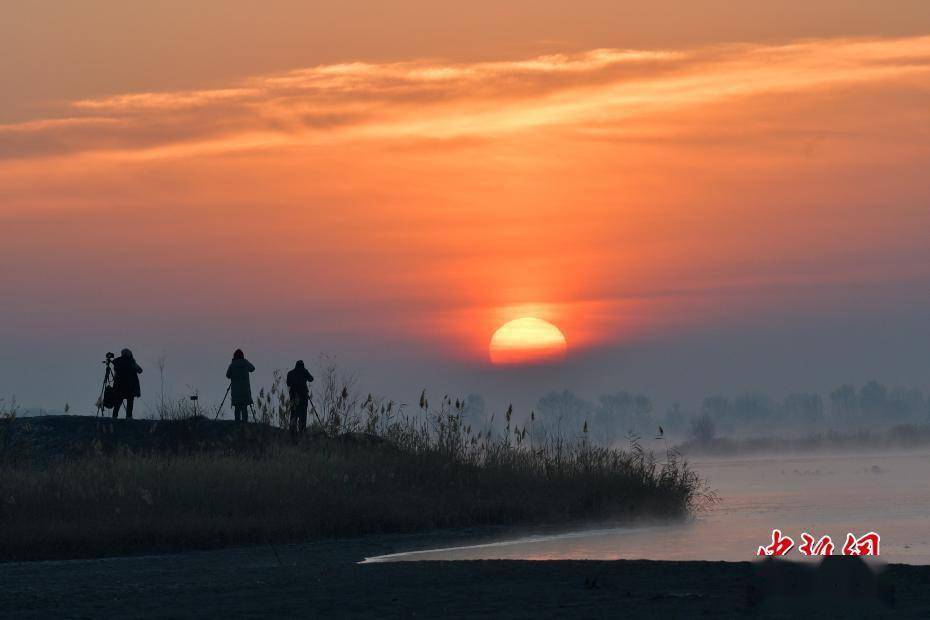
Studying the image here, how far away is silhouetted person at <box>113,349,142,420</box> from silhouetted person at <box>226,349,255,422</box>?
2.65 meters

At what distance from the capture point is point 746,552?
21.9 m

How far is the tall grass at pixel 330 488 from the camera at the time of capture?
2308cm

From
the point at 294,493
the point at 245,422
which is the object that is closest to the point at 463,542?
the point at 294,493

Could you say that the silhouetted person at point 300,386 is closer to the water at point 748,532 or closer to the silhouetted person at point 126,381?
the silhouetted person at point 126,381

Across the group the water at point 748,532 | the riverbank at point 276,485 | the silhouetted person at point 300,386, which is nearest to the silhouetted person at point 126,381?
the riverbank at point 276,485

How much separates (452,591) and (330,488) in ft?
39.4

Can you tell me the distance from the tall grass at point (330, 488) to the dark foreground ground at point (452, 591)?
3.45m

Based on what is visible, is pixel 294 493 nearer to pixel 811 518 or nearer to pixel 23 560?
pixel 23 560

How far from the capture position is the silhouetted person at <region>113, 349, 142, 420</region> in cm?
3559

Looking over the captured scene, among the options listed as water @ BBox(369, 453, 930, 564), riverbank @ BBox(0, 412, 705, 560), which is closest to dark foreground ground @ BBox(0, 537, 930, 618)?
water @ BBox(369, 453, 930, 564)

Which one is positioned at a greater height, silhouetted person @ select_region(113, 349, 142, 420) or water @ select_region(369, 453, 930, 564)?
silhouetted person @ select_region(113, 349, 142, 420)

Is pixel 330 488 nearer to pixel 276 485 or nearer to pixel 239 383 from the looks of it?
pixel 276 485

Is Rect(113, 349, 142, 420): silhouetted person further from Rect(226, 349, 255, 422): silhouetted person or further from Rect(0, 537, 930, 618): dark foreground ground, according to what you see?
Rect(0, 537, 930, 618): dark foreground ground

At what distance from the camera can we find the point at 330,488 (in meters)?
26.9
